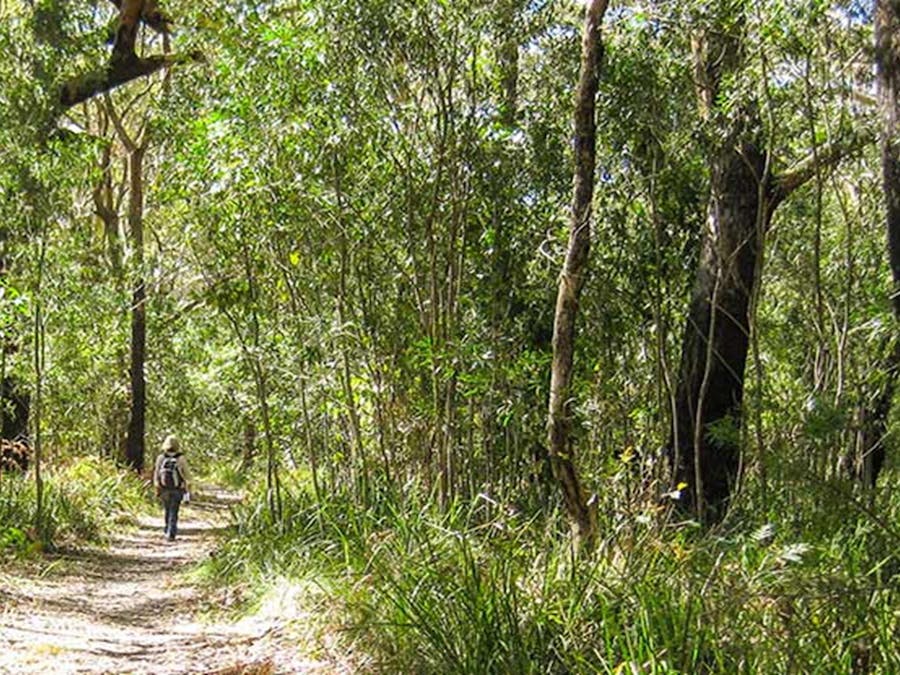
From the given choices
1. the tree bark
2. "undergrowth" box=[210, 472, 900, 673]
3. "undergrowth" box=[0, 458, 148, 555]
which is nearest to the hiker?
"undergrowth" box=[0, 458, 148, 555]

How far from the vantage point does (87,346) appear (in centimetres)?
1955

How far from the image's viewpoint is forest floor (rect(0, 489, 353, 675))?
6.58 metres

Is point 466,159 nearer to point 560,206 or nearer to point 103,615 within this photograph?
point 560,206

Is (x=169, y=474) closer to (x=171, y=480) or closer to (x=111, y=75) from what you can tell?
(x=171, y=480)

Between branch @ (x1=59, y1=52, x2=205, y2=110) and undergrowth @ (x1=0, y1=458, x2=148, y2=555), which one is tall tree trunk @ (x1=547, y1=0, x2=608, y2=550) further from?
branch @ (x1=59, y1=52, x2=205, y2=110)

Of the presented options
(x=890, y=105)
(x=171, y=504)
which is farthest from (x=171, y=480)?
(x=890, y=105)

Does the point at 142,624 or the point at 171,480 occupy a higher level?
the point at 171,480

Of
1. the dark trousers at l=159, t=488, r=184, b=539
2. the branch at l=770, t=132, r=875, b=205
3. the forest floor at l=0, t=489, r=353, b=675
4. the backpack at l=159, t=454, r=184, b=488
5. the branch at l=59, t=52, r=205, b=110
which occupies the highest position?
the branch at l=59, t=52, r=205, b=110

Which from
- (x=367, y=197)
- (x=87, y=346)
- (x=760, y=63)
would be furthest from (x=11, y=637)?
(x=87, y=346)

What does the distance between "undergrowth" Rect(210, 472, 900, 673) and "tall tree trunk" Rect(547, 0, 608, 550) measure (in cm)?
53

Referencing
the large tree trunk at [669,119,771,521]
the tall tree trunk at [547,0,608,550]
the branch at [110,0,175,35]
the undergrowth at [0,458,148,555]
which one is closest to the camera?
the tall tree trunk at [547,0,608,550]

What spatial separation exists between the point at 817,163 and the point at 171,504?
372 inches

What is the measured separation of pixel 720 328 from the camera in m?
8.96

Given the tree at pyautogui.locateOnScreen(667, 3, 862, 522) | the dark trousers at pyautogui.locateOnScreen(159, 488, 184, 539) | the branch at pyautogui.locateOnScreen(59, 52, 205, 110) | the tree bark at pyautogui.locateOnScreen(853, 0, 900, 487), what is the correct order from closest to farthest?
the tree bark at pyautogui.locateOnScreen(853, 0, 900, 487) → the tree at pyautogui.locateOnScreen(667, 3, 862, 522) → the branch at pyautogui.locateOnScreen(59, 52, 205, 110) → the dark trousers at pyautogui.locateOnScreen(159, 488, 184, 539)
